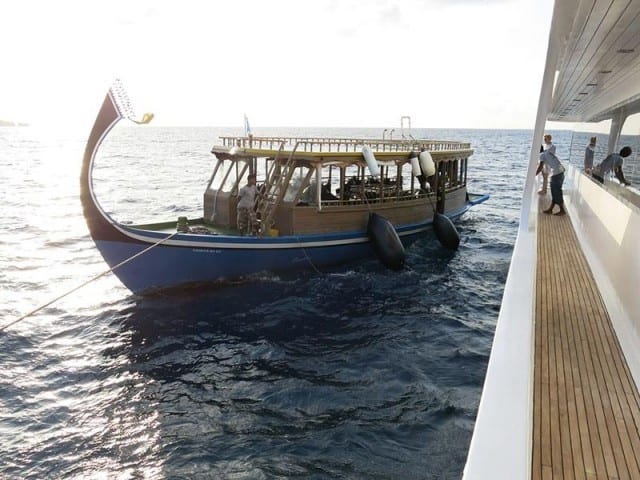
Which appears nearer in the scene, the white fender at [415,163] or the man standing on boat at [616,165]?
the man standing on boat at [616,165]

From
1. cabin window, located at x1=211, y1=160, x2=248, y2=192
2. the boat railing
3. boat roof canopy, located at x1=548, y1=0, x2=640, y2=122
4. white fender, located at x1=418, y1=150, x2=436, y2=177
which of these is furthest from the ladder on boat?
boat roof canopy, located at x1=548, y1=0, x2=640, y2=122

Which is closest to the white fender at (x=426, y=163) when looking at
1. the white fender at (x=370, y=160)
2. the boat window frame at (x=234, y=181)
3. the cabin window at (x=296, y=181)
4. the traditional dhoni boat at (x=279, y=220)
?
the traditional dhoni boat at (x=279, y=220)

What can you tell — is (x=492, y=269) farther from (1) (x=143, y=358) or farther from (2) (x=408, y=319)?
(1) (x=143, y=358)

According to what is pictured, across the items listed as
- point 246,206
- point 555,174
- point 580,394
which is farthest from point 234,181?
point 580,394

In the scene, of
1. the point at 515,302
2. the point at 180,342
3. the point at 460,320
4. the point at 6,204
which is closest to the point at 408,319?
the point at 460,320

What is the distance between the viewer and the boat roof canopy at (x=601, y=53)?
5.93 metres

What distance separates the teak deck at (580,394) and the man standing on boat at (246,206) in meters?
8.15

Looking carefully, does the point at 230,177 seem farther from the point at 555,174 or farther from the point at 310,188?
the point at 555,174

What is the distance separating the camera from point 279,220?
1412 centimetres

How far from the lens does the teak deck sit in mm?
3645

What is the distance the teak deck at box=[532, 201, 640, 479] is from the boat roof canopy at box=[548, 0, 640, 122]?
3.42m

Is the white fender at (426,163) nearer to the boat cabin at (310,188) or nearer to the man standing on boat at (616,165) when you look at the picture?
the boat cabin at (310,188)

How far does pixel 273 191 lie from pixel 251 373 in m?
6.68

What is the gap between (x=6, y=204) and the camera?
1169 inches
